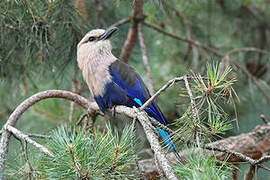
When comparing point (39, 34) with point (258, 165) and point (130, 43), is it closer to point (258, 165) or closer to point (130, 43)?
point (130, 43)

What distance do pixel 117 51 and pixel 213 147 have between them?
6.51ft

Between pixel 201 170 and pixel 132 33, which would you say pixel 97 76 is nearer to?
pixel 132 33

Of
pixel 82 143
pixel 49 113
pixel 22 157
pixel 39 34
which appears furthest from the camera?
pixel 49 113

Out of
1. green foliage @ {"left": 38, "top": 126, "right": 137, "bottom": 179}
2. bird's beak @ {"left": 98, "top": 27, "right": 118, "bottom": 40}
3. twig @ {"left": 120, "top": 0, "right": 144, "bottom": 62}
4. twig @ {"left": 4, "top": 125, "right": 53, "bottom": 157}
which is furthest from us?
twig @ {"left": 120, "top": 0, "right": 144, "bottom": 62}

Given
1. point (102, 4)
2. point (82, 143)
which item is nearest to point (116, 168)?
point (82, 143)

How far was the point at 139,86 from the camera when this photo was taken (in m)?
3.00

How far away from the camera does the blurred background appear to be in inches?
102

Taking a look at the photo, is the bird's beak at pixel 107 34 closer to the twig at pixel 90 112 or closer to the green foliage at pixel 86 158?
the twig at pixel 90 112

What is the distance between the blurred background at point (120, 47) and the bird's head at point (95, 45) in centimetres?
7

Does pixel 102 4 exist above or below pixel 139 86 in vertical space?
above

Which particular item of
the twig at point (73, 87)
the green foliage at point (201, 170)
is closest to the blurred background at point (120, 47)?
the twig at point (73, 87)

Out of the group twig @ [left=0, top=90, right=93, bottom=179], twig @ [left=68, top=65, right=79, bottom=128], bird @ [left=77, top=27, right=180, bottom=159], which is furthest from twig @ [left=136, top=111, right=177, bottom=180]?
twig @ [left=68, top=65, right=79, bottom=128]

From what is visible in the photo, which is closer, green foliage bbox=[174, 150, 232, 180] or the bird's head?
green foliage bbox=[174, 150, 232, 180]

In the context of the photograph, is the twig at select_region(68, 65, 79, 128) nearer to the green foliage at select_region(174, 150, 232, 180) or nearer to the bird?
the bird
